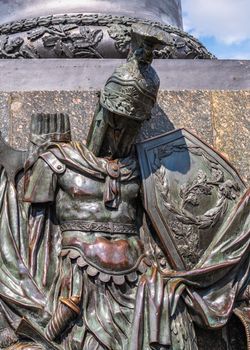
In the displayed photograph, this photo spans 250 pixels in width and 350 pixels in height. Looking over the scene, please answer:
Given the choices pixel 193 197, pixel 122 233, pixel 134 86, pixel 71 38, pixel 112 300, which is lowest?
pixel 112 300

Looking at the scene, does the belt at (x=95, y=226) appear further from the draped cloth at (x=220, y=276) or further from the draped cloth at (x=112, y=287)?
the draped cloth at (x=220, y=276)

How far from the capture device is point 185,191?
17.0 feet

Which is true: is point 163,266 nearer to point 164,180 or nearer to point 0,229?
point 164,180

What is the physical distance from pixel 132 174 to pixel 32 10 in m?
1.78

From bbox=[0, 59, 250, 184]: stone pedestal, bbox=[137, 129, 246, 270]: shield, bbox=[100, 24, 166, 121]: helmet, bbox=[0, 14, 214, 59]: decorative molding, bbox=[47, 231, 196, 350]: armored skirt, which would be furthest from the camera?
bbox=[0, 14, 214, 59]: decorative molding

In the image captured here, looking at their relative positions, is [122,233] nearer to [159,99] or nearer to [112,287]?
[112,287]

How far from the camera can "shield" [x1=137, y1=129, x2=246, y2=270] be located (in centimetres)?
509

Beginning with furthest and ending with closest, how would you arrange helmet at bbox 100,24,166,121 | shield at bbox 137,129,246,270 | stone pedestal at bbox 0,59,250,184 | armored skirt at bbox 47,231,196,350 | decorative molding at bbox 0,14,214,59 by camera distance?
decorative molding at bbox 0,14,214,59 < stone pedestal at bbox 0,59,250,184 < shield at bbox 137,129,246,270 < helmet at bbox 100,24,166,121 < armored skirt at bbox 47,231,196,350

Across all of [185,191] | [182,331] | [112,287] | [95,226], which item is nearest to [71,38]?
[185,191]

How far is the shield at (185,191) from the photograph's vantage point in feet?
16.7

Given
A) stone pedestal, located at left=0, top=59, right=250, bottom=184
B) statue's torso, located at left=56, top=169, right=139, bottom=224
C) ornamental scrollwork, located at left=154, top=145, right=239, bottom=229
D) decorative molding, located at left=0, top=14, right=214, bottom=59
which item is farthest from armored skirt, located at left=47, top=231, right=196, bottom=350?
decorative molding, located at left=0, top=14, right=214, bottom=59

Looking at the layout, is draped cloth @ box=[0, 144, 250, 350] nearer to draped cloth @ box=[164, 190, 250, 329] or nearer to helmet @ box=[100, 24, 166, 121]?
draped cloth @ box=[164, 190, 250, 329]

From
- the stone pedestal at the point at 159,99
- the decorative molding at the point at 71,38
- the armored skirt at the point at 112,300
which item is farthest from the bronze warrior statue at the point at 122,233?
the decorative molding at the point at 71,38

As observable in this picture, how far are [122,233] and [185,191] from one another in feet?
1.49
